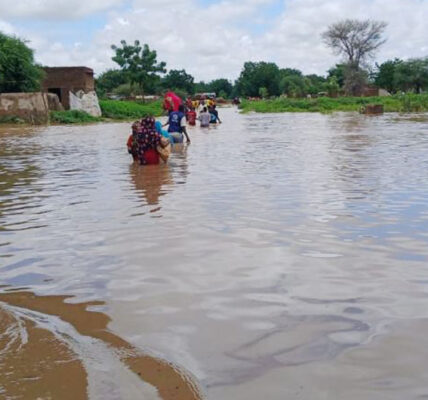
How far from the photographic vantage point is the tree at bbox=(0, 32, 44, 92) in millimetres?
33984

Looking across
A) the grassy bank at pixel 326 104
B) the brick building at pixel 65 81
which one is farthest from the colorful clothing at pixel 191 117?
the grassy bank at pixel 326 104

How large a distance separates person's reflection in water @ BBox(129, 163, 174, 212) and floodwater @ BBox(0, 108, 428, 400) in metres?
0.08

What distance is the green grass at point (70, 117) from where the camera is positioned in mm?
32594

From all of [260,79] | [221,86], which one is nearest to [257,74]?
[260,79]

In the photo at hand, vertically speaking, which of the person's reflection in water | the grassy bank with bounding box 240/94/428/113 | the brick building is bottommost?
the grassy bank with bounding box 240/94/428/113

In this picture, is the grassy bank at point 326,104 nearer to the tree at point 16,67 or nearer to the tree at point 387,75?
the tree at point 16,67

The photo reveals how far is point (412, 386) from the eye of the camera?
250 cm

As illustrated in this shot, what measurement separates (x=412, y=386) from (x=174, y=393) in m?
0.99

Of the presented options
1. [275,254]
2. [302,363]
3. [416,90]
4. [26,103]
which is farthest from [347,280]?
[416,90]

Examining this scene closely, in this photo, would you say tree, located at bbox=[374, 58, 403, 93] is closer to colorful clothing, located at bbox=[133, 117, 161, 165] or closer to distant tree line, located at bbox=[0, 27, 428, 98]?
distant tree line, located at bbox=[0, 27, 428, 98]

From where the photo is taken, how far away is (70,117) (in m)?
33.9

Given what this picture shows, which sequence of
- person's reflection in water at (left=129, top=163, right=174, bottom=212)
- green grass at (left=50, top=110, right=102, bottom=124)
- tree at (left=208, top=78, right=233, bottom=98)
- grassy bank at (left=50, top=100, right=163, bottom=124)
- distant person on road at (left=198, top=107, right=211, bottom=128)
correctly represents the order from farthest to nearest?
tree at (left=208, top=78, right=233, bottom=98) < grassy bank at (left=50, top=100, right=163, bottom=124) < green grass at (left=50, top=110, right=102, bottom=124) < distant person on road at (left=198, top=107, right=211, bottom=128) < person's reflection in water at (left=129, top=163, right=174, bottom=212)

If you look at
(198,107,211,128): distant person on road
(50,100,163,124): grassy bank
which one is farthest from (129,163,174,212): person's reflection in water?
(50,100,163,124): grassy bank

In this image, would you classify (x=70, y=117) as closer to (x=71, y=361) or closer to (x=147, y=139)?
(x=147, y=139)
